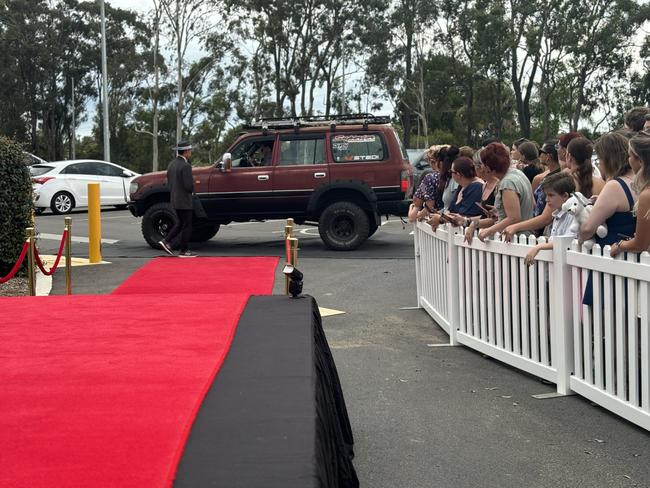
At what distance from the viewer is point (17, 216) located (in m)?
12.9

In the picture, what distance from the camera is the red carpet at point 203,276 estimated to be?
11.3 metres

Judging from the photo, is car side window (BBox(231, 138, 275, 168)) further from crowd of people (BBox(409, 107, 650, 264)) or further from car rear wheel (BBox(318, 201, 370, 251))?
crowd of people (BBox(409, 107, 650, 264))

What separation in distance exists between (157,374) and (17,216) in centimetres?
959

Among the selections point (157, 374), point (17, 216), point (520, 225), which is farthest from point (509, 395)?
point (17, 216)

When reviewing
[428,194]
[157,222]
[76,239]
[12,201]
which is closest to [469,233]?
[428,194]

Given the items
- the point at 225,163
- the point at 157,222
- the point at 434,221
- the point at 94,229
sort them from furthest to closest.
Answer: the point at 157,222 → the point at 225,163 → the point at 94,229 → the point at 434,221

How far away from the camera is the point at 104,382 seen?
3809mm

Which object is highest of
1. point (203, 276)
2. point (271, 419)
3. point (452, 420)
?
point (271, 419)

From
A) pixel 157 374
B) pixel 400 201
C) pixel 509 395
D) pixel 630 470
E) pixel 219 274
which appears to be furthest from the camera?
pixel 400 201

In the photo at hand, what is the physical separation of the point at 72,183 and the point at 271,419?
25743 mm

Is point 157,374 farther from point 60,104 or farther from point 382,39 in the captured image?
point 60,104

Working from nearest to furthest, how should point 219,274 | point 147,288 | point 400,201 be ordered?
1. point 147,288
2. point 219,274
3. point 400,201

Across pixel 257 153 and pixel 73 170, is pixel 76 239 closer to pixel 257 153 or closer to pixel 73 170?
pixel 257 153

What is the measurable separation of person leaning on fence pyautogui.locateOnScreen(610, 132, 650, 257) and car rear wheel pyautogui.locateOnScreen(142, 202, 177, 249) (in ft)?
39.6
